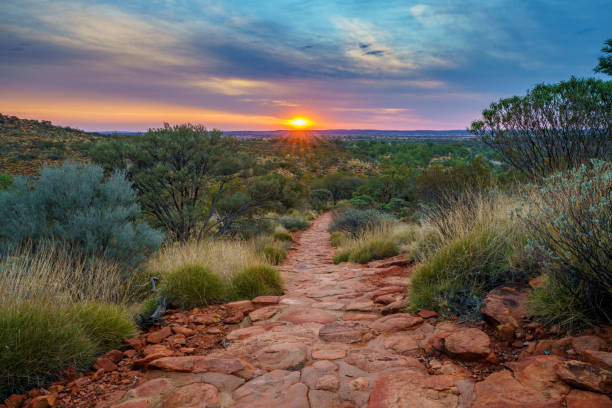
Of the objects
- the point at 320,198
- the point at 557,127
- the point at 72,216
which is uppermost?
the point at 557,127

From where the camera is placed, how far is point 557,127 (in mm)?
8938

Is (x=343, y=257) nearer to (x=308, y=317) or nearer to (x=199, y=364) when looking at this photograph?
(x=308, y=317)

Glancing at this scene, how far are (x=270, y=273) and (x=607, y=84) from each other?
9.20 meters

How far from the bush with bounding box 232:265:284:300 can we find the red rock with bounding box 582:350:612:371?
4233mm

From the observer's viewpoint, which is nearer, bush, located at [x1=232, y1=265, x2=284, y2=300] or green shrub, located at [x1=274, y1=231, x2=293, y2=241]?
bush, located at [x1=232, y1=265, x2=284, y2=300]

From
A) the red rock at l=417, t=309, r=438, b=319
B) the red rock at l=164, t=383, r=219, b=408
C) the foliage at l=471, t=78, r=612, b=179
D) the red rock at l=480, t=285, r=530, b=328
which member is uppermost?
the foliage at l=471, t=78, r=612, b=179

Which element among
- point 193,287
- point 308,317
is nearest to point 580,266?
point 308,317

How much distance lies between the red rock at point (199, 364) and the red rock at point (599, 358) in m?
2.43

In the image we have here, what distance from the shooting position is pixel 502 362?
271 cm

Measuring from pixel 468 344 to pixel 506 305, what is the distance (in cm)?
73

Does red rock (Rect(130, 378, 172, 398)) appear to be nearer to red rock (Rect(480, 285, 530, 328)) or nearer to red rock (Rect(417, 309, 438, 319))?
red rock (Rect(417, 309, 438, 319))

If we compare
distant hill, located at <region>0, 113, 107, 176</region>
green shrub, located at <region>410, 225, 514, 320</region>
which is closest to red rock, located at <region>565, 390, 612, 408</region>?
green shrub, located at <region>410, 225, 514, 320</region>

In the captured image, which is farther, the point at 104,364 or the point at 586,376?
the point at 104,364

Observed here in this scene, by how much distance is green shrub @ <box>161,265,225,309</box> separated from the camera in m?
5.14
